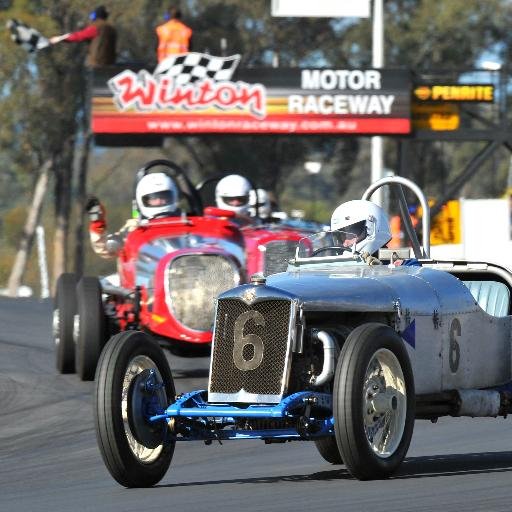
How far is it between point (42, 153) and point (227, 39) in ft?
21.6

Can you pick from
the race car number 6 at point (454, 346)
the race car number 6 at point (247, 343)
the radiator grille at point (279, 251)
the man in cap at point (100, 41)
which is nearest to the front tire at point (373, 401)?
the race car number 6 at point (247, 343)

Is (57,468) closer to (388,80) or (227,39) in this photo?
(388,80)

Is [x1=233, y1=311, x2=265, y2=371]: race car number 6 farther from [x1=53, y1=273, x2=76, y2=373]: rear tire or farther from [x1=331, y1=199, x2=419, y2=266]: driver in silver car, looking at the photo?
[x1=53, y1=273, x2=76, y2=373]: rear tire

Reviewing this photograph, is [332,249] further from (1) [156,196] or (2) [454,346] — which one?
(1) [156,196]

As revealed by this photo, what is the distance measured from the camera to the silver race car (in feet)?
26.8

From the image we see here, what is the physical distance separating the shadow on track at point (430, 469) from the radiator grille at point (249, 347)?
2.16 ft

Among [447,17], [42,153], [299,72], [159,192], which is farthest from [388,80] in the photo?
[447,17]

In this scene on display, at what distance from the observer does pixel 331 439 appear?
9617mm

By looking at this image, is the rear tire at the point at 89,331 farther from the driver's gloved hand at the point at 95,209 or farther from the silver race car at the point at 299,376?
the silver race car at the point at 299,376

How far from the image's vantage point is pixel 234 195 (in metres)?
18.7

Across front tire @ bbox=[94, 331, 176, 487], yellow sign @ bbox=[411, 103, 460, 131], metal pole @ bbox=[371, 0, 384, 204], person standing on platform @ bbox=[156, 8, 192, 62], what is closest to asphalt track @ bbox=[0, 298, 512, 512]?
front tire @ bbox=[94, 331, 176, 487]

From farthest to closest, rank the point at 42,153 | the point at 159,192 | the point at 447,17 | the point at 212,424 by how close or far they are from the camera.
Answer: the point at 447,17 < the point at 42,153 < the point at 159,192 < the point at 212,424

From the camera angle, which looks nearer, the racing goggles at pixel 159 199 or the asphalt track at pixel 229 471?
the asphalt track at pixel 229 471

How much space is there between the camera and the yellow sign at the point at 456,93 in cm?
2936
